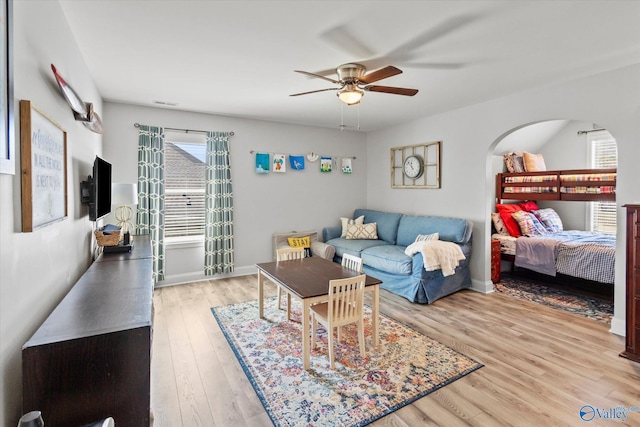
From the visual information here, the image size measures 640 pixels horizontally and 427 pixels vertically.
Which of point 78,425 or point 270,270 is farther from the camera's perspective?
point 270,270

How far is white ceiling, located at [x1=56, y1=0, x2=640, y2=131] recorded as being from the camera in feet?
6.74

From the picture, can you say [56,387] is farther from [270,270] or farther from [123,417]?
[270,270]

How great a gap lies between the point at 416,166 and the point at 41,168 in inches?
Result: 185

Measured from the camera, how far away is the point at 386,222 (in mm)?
5402

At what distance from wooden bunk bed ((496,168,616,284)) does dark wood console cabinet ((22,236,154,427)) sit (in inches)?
191

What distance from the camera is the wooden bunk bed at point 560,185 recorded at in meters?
4.18

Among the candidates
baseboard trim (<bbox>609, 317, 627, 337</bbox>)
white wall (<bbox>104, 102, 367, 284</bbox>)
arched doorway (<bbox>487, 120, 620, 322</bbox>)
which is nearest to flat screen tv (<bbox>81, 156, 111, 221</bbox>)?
white wall (<bbox>104, 102, 367, 284</bbox>)

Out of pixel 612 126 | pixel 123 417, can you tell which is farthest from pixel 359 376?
pixel 612 126

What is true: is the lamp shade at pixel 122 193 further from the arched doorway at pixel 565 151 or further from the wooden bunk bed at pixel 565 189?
the arched doorway at pixel 565 151

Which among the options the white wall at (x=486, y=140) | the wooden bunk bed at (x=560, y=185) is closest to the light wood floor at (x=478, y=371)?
the white wall at (x=486, y=140)

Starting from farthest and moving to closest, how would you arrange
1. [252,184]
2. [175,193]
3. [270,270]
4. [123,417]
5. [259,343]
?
[252,184], [175,193], [270,270], [259,343], [123,417]

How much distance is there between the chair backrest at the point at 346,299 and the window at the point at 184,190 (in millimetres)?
3068

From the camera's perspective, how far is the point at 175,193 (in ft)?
15.3

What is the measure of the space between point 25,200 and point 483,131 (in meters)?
4.57
